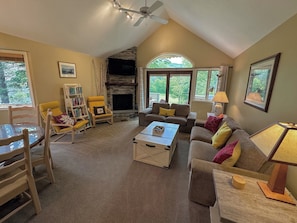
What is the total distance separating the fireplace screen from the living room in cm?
90

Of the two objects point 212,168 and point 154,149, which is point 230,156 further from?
point 154,149

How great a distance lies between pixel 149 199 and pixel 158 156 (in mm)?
762

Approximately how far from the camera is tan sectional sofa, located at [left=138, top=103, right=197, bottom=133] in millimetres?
4129

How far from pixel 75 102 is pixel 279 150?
4.48 m

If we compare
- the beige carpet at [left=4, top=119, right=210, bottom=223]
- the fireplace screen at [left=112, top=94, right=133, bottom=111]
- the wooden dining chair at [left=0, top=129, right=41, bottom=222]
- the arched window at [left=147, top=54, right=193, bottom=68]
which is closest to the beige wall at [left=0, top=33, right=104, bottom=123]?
the beige carpet at [left=4, top=119, right=210, bottom=223]

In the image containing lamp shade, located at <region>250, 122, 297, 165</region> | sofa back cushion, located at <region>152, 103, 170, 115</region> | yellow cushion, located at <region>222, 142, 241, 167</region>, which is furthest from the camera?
sofa back cushion, located at <region>152, 103, 170, 115</region>

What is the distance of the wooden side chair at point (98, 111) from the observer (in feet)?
15.2

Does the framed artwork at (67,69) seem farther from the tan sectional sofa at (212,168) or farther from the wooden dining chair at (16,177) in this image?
the tan sectional sofa at (212,168)

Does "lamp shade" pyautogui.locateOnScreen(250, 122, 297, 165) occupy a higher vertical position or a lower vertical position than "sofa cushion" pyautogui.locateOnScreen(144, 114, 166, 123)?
higher

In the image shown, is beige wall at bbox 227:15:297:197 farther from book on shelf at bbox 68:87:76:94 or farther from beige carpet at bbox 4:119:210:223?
book on shelf at bbox 68:87:76:94

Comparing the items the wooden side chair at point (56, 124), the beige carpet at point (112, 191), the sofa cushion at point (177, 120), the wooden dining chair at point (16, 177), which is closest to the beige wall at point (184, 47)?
the sofa cushion at point (177, 120)

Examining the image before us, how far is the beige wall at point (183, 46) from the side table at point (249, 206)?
4649 millimetres

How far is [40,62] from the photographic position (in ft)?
10.9

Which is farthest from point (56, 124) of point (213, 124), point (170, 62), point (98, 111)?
point (170, 62)
